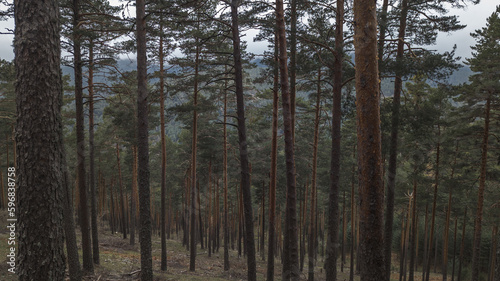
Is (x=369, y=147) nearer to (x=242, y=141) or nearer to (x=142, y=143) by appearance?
(x=242, y=141)

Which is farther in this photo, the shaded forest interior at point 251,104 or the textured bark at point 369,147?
the textured bark at point 369,147

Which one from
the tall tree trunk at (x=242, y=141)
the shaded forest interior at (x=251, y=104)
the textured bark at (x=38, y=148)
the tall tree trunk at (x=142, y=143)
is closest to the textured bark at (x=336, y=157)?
the shaded forest interior at (x=251, y=104)

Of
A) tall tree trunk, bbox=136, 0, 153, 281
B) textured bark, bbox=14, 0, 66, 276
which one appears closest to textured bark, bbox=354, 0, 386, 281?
textured bark, bbox=14, 0, 66, 276

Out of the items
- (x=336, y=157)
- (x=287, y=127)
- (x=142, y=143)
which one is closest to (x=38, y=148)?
(x=142, y=143)

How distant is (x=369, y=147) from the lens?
14.6 ft

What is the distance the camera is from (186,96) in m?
15.0

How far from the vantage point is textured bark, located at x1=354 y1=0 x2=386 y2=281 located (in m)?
4.39

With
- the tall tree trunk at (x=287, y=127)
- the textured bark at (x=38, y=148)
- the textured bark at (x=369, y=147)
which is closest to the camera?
the textured bark at (x=38, y=148)

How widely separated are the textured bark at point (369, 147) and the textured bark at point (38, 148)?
427 cm

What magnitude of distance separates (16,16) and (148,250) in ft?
22.1

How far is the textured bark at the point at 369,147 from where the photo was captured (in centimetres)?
439

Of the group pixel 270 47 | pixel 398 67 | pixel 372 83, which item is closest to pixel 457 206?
pixel 398 67

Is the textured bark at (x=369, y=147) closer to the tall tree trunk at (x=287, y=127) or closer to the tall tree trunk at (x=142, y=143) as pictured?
the tall tree trunk at (x=287, y=127)

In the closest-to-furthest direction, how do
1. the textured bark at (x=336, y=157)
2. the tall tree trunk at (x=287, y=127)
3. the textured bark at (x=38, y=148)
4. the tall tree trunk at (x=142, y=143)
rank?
the textured bark at (x=38, y=148) → the tall tree trunk at (x=142, y=143) → the tall tree trunk at (x=287, y=127) → the textured bark at (x=336, y=157)
